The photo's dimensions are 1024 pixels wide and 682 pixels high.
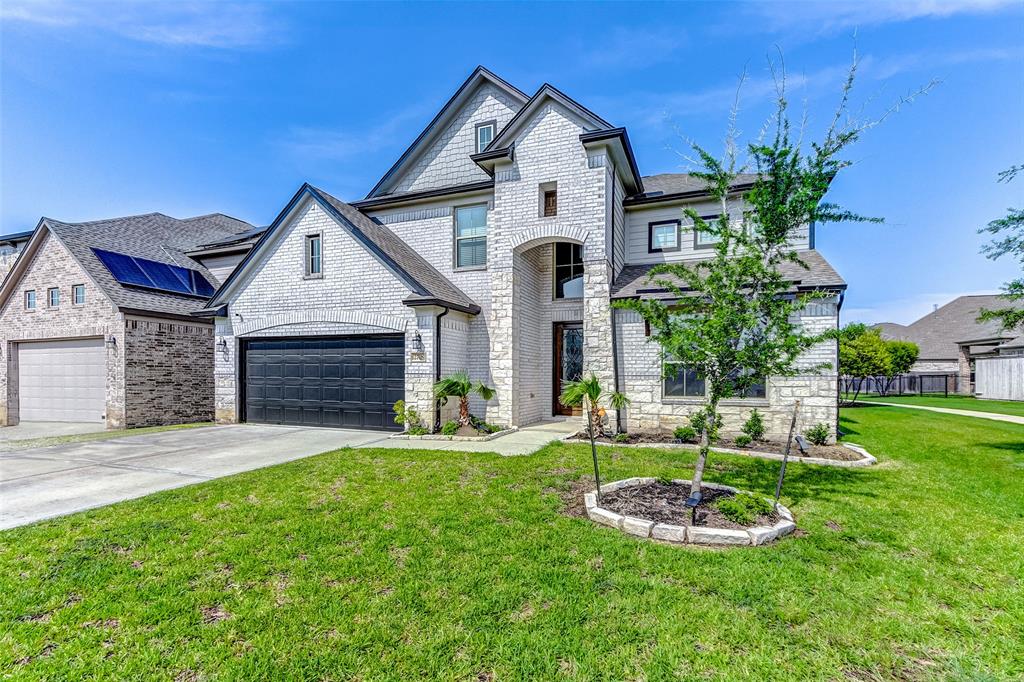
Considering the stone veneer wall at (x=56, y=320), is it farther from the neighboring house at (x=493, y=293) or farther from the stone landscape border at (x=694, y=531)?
the stone landscape border at (x=694, y=531)

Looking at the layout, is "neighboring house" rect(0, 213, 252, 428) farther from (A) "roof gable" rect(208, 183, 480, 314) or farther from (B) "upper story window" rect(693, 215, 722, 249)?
(B) "upper story window" rect(693, 215, 722, 249)

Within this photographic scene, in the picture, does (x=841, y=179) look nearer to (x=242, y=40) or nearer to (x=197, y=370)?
(x=242, y=40)

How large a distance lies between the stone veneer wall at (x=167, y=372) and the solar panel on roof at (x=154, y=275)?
176cm

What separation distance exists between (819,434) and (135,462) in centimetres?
1308

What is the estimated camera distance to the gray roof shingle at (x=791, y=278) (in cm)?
977

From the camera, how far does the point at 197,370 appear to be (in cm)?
1520

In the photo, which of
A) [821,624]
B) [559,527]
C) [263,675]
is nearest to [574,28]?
[559,527]

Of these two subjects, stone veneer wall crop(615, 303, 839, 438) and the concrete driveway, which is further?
stone veneer wall crop(615, 303, 839, 438)

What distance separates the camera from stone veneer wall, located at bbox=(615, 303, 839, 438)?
9.77m

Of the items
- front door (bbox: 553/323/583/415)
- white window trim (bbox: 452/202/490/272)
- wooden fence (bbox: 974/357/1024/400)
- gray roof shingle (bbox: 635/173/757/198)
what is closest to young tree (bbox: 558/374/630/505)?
front door (bbox: 553/323/583/415)

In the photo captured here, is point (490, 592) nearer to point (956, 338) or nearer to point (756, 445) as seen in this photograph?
point (756, 445)

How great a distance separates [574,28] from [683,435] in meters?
9.03

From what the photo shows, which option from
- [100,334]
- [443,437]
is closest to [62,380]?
[100,334]

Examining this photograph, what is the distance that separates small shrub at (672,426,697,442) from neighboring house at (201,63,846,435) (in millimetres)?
952
